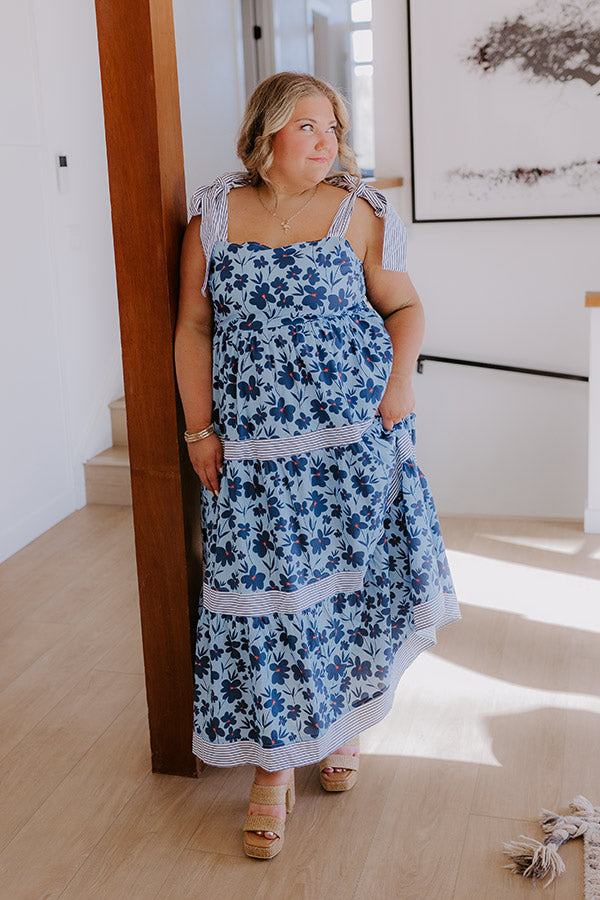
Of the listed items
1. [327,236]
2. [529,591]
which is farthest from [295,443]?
[529,591]

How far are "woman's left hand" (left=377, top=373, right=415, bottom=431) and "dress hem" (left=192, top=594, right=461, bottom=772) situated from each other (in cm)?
38

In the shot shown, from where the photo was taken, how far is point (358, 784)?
2.10 m

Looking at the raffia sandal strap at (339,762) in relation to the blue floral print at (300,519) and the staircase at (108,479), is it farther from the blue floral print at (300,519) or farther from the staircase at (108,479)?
the staircase at (108,479)

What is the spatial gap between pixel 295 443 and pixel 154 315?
0.40m

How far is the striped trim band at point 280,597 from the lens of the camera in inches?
72.6

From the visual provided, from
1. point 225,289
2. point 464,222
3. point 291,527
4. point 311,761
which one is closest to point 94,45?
point 464,222

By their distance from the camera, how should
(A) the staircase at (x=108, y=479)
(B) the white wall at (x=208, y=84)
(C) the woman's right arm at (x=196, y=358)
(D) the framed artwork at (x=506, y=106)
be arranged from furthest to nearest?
(B) the white wall at (x=208, y=84) < (A) the staircase at (x=108, y=479) < (D) the framed artwork at (x=506, y=106) < (C) the woman's right arm at (x=196, y=358)

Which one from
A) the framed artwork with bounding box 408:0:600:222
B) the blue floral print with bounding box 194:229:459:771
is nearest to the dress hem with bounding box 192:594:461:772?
the blue floral print with bounding box 194:229:459:771

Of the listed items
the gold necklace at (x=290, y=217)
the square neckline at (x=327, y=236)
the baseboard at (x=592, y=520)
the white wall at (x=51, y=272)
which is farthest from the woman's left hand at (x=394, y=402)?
the white wall at (x=51, y=272)

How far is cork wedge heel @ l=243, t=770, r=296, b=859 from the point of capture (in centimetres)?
187

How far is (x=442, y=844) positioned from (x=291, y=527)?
2.24 feet

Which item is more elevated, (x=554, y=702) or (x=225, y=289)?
(x=225, y=289)

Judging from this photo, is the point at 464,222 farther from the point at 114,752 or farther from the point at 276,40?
the point at 114,752

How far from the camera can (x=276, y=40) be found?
5.51 meters
